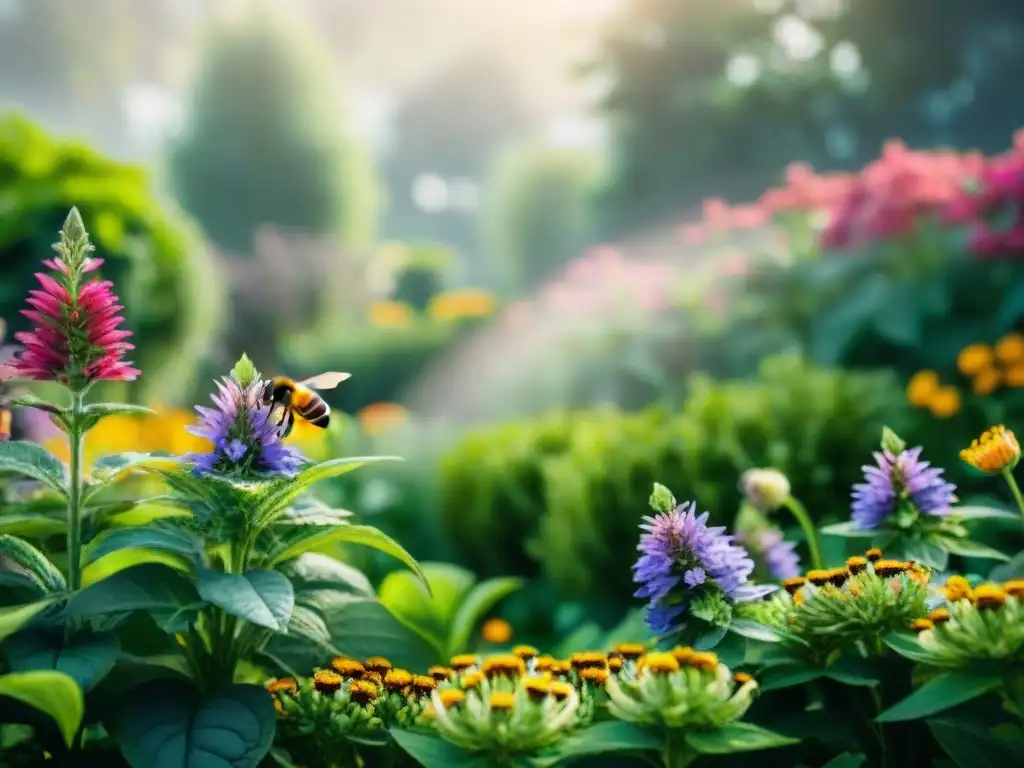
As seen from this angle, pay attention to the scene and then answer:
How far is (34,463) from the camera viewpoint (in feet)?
4.13

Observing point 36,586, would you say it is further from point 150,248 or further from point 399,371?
point 399,371

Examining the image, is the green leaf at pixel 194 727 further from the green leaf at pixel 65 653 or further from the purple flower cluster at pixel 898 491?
the purple flower cluster at pixel 898 491

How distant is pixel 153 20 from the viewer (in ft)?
113

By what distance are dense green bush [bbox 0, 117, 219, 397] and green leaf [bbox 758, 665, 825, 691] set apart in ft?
14.6

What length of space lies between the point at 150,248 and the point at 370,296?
8032 mm

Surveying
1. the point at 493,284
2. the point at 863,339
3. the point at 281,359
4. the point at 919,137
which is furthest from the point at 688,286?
the point at 493,284

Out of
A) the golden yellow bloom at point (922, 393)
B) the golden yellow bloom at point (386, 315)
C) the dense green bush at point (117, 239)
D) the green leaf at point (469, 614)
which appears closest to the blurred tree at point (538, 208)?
the golden yellow bloom at point (386, 315)

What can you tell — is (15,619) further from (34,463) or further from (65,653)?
(34,463)

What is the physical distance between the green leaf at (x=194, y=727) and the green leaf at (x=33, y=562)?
0.17 metres

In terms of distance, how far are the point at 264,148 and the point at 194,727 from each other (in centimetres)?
1981

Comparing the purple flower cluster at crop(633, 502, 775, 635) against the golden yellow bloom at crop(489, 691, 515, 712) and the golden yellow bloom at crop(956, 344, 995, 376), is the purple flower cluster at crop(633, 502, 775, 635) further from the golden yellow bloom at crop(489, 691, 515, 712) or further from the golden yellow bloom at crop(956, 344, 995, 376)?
the golden yellow bloom at crop(956, 344, 995, 376)

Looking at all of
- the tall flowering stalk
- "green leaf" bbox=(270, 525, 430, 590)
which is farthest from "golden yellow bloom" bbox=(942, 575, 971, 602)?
the tall flowering stalk

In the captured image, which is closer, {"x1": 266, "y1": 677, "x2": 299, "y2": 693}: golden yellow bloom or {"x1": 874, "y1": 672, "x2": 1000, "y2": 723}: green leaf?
{"x1": 874, "y1": 672, "x2": 1000, "y2": 723}: green leaf

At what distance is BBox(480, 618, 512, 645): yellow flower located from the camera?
2.94 metres
